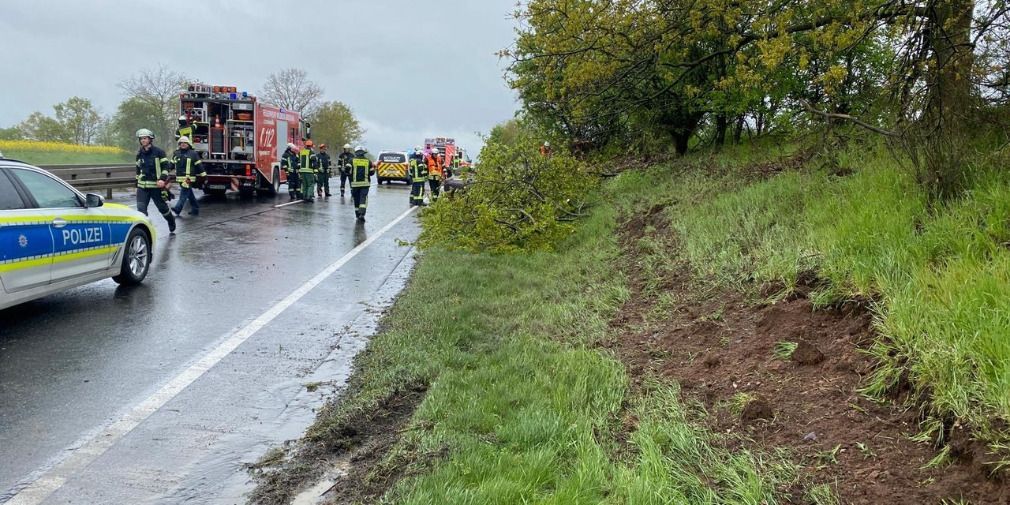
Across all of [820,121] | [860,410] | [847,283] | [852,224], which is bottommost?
[860,410]

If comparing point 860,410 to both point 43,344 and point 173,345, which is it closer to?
point 173,345

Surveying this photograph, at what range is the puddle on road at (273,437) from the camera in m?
3.42

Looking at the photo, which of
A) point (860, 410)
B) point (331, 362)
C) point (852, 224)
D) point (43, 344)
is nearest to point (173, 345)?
point (43, 344)

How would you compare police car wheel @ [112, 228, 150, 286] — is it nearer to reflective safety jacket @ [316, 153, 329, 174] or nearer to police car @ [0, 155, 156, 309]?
police car @ [0, 155, 156, 309]

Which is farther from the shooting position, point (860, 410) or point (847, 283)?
point (847, 283)

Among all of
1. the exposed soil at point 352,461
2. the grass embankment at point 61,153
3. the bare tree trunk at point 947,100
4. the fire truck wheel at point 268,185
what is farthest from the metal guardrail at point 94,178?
the bare tree trunk at point 947,100

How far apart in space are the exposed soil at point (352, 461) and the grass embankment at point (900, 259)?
101 inches

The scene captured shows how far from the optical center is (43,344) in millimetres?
5652

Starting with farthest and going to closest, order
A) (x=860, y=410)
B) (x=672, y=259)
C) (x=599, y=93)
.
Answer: (x=599, y=93) → (x=672, y=259) → (x=860, y=410)

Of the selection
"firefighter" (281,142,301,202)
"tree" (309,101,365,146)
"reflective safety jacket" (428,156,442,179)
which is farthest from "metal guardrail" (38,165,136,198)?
"tree" (309,101,365,146)

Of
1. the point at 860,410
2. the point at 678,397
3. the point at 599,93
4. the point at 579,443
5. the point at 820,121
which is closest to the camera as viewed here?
the point at 860,410

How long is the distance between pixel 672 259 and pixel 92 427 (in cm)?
537

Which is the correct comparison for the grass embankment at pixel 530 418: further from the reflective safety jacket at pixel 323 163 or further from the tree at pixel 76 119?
the tree at pixel 76 119

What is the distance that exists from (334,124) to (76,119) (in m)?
25.3
